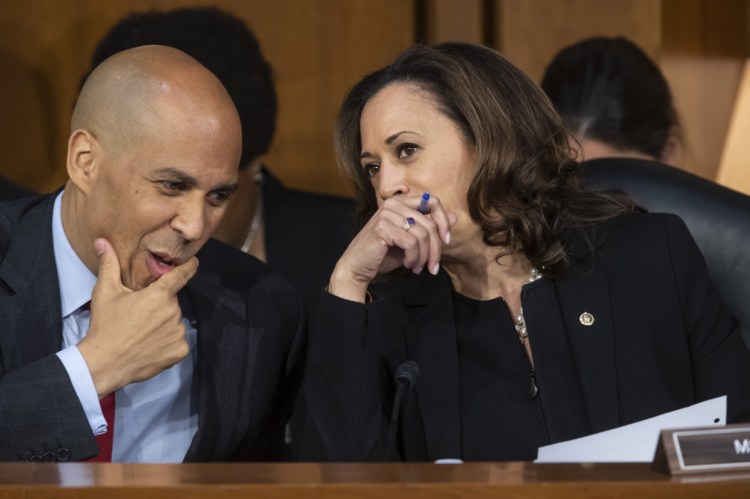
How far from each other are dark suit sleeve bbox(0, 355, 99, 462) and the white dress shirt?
0.19 metres

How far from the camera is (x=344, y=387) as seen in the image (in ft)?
6.55

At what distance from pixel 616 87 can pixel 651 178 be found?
650 millimetres

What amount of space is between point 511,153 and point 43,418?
90cm

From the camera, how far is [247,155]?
120 inches

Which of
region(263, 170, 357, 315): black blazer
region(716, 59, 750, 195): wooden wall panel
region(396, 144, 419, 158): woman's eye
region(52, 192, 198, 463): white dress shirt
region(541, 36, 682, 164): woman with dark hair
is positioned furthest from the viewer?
region(716, 59, 750, 195): wooden wall panel

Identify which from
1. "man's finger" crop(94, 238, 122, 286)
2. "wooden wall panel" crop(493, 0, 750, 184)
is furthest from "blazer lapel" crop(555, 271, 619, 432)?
"wooden wall panel" crop(493, 0, 750, 184)

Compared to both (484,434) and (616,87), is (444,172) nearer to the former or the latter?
(484,434)

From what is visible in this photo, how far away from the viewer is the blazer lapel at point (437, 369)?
2.06 m

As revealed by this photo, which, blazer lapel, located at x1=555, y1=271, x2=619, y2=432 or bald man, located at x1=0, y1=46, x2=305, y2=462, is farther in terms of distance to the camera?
blazer lapel, located at x1=555, y1=271, x2=619, y2=432

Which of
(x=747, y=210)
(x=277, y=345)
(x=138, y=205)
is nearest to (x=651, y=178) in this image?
(x=747, y=210)

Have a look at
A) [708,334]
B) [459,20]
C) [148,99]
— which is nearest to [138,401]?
[148,99]

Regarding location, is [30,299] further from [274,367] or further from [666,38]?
[666,38]

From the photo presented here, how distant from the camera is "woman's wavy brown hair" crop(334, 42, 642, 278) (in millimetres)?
2146

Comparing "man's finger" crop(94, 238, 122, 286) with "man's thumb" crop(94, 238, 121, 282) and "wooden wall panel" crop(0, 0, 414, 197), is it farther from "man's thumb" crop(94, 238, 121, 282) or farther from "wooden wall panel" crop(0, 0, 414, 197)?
"wooden wall panel" crop(0, 0, 414, 197)
